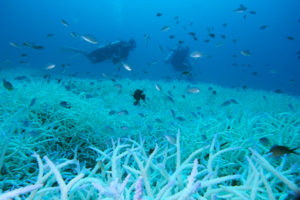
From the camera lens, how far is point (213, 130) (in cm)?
329

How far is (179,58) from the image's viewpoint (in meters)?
21.7

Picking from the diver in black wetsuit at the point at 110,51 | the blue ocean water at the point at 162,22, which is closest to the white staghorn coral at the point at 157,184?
the diver in black wetsuit at the point at 110,51

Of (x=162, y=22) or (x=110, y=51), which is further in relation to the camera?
(x=162, y=22)

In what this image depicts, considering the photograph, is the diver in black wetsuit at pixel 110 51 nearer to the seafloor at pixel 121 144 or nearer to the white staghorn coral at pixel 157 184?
the seafloor at pixel 121 144

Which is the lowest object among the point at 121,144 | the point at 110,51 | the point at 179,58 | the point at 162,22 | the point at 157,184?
the point at 121,144

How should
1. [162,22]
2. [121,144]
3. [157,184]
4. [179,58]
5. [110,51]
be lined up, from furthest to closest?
[162,22] → [179,58] → [110,51] → [121,144] → [157,184]

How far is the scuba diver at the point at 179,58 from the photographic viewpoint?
2138 centimetres

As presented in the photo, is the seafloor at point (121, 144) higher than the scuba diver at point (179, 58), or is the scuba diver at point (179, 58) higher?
the scuba diver at point (179, 58)

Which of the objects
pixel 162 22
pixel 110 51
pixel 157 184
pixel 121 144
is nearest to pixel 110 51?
pixel 110 51

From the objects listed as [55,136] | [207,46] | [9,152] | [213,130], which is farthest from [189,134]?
[207,46]

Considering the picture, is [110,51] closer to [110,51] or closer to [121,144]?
[110,51]

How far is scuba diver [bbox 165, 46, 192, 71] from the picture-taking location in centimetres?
2138

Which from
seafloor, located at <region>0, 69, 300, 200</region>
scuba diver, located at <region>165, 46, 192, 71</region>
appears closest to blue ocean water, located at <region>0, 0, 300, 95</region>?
scuba diver, located at <region>165, 46, 192, 71</region>

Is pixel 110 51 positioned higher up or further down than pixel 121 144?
higher up
